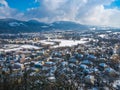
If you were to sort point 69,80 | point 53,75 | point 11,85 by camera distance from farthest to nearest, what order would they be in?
1. point 53,75
2. point 69,80
3. point 11,85

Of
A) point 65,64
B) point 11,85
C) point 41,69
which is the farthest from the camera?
point 65,64

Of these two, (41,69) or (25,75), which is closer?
(25,75)

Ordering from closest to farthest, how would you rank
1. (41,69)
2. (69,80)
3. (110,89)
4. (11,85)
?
(11,85)
(110,89)
(69,80)
(41,69)

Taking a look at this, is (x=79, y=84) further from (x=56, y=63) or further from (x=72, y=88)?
(x=56, y=63)

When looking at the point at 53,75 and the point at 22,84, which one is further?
the point at 53,75

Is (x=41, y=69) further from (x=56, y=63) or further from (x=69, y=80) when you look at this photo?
(x=69, y=80)

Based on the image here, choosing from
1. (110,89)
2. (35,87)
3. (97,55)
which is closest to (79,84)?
(110,89)

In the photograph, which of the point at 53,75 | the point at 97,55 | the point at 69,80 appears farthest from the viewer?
the point at 97,55

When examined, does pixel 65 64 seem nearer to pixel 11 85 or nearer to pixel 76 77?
pixel 76 77

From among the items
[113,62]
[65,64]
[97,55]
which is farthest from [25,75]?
[97,55]
